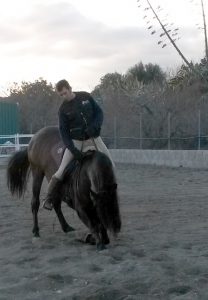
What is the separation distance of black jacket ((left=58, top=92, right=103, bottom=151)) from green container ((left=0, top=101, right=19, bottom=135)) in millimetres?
22452

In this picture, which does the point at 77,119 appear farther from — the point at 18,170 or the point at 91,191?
the point at 18,170

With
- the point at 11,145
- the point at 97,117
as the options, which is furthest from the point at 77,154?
the point at 11,145

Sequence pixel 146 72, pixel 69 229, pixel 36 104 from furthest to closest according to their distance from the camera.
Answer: pixel 146 72 → pixel 36 104 → pixel 69 229

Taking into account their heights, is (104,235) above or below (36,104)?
below

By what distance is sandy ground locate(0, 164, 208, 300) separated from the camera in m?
3.32

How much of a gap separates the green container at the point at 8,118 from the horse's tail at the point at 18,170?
68.9ft

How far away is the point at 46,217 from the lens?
268 inches

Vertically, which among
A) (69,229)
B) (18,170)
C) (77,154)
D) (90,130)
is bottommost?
(69,229)

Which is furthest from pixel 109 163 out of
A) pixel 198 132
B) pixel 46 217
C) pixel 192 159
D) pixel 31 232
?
pixel 198 132

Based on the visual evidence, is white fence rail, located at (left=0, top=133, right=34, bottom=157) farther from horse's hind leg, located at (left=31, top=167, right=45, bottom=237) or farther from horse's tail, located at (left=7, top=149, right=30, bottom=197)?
horse's hind leg, located at (left=31, top=167, right=45, bottom=237)

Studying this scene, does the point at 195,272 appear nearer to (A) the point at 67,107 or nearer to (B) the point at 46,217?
(A) the point at 67,107

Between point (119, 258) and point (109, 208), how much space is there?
1.84 ft

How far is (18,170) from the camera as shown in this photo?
642 centimetres

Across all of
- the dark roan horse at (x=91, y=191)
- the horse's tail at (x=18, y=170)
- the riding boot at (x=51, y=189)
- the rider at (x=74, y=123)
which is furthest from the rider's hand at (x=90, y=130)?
the horse's tail at (x=18, y=170)
